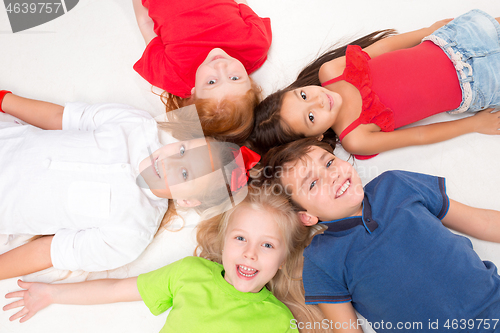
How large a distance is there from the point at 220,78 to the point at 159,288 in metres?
0.72

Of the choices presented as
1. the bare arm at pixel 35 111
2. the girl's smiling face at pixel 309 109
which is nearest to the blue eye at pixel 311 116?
the girl's smiling face at pixel 309 109

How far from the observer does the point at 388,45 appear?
1194 millimetres

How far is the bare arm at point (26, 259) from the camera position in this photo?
108 centimetres

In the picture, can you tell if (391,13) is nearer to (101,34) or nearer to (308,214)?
(308,214)

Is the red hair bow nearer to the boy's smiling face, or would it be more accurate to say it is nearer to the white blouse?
the boy's smiling face

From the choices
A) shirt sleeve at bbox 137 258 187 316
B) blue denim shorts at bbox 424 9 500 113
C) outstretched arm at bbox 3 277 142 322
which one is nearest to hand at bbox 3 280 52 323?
outstretched arm at bbox 3 277 142 322

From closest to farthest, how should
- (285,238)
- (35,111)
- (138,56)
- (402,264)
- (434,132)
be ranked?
(402,264) < (285,238) < (434,132) < (35,111) < (138,56)

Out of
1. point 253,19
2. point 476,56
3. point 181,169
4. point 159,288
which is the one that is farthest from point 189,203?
point 476,56

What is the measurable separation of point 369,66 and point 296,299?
84 centimetres

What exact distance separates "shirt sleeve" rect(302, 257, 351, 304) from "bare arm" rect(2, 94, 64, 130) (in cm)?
106

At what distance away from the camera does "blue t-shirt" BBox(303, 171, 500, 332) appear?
0.85 m

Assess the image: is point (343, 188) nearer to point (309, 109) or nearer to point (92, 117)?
point (309, 109)

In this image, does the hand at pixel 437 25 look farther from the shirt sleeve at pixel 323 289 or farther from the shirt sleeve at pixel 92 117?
the shirt sleeve at pixel 92 117

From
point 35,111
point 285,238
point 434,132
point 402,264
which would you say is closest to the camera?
point 402,264
